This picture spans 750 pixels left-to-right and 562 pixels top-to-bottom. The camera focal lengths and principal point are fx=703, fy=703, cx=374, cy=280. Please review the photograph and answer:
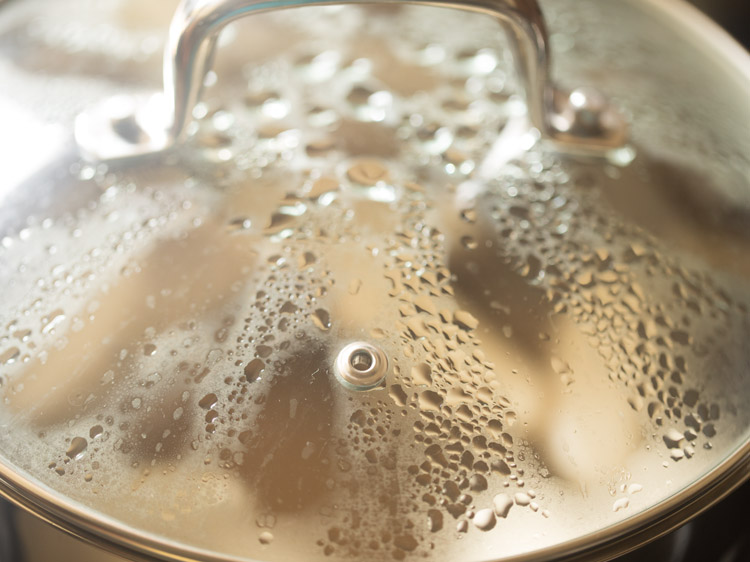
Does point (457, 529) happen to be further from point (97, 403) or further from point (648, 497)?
point (97, 403)

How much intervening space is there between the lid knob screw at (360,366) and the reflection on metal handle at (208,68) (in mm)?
274

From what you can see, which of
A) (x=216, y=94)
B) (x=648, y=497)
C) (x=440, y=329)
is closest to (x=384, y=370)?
(x=440, y=329)

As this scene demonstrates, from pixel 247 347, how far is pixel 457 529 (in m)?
0.20

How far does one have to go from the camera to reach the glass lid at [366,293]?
0.49 m

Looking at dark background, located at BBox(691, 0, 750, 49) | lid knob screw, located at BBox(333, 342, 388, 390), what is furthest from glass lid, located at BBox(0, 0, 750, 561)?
dark background, located at BBox(691, 0, 750, 49)

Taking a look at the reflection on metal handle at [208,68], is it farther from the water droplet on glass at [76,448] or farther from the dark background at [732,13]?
the dark background at [732,13]

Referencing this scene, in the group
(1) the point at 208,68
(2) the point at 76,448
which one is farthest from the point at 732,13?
(2) the point at 76,448

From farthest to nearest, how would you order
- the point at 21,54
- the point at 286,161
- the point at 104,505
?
the point at 21,54 → the point at 286,161 → the point at 104,505

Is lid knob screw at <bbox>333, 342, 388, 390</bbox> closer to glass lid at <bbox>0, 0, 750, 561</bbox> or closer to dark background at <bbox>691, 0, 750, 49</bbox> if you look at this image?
glass lid at <bbox>0, 0, 750, 561</bbox>

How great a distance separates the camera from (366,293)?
57 cm

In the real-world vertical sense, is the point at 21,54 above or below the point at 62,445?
above

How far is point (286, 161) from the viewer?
2.14 feet

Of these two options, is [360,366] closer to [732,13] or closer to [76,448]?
[76,448]

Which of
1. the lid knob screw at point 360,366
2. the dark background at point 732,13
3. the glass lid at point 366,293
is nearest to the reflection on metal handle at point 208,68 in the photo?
the glass lid at point 366,293
